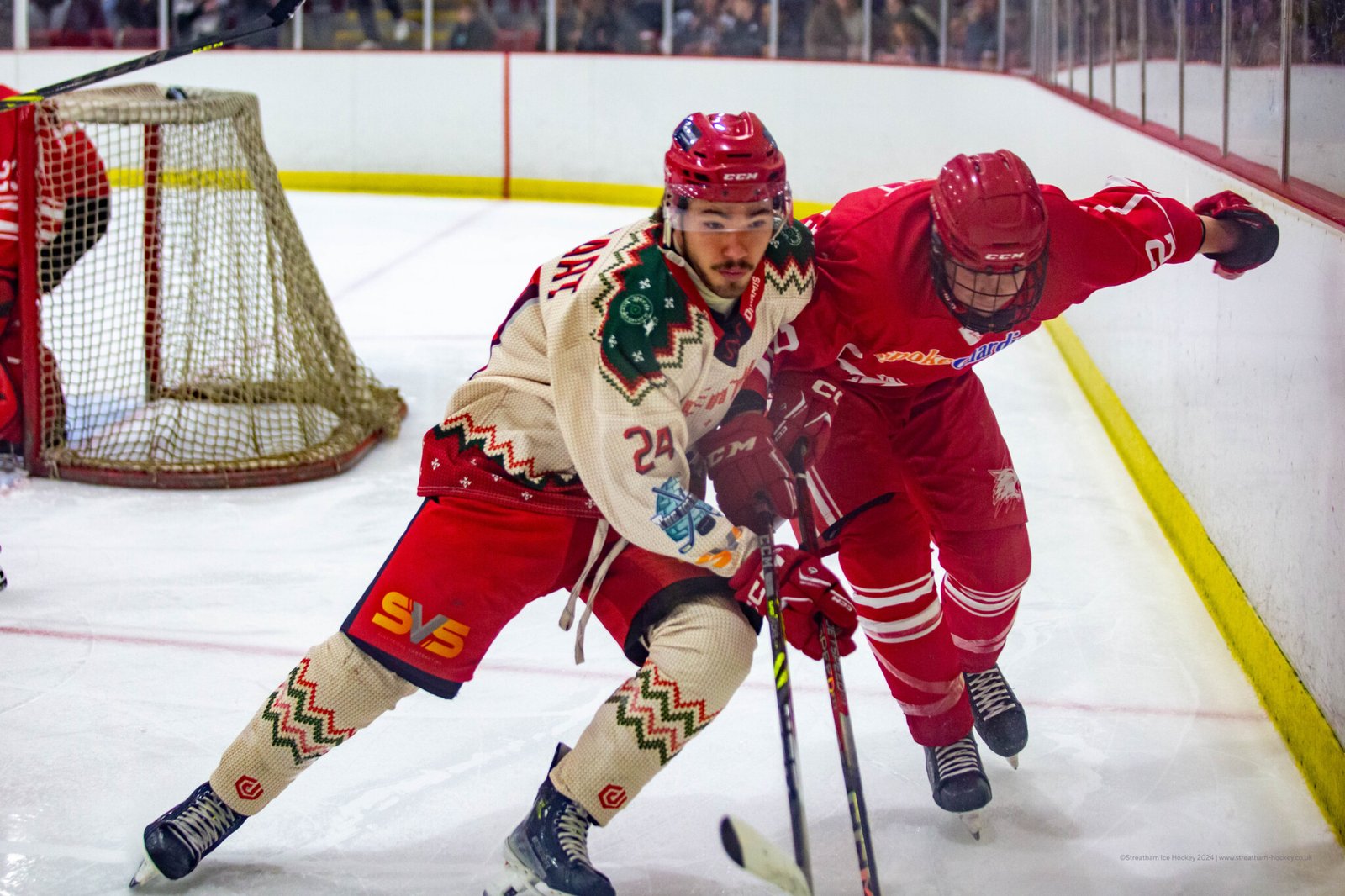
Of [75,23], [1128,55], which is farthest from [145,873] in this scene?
[75,23]

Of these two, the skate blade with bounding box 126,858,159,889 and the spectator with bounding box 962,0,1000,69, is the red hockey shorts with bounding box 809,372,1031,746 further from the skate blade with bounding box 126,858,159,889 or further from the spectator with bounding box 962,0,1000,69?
the spectator with bounding box 962,0,1000,69

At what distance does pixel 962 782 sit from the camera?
197cm

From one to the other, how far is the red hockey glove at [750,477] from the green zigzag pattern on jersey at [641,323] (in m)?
0.18

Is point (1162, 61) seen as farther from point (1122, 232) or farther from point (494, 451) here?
point (494, 451)

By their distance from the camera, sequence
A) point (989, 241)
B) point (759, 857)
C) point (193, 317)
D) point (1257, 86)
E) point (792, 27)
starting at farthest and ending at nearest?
point (792, 27) → point (193, 317) → point (1257, 86) → point (989, 241) → point (759, 857)

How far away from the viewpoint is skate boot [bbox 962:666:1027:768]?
2.14 metres

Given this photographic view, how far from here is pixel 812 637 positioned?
1664 mm

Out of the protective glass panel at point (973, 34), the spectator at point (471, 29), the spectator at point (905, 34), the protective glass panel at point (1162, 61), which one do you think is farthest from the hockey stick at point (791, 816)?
the spectator at point (471, 29)

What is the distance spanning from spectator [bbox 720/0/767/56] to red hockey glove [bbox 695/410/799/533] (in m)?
6.39

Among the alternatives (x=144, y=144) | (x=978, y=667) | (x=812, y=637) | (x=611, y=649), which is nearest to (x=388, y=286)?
(x=144, y=144)

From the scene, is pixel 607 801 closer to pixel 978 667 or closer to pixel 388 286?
pixel 978 667

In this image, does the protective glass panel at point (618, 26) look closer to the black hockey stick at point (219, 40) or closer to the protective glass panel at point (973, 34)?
the protective glass panel at point (973, 34)

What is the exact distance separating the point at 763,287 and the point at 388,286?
4271 mm

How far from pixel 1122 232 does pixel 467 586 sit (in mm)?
995
